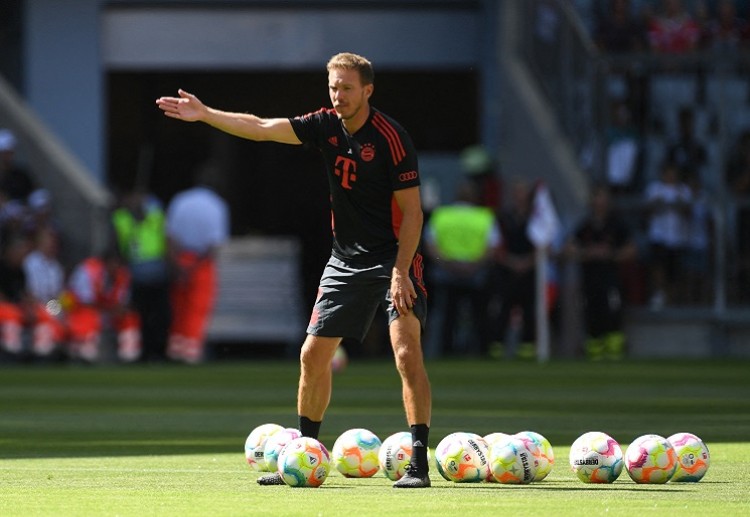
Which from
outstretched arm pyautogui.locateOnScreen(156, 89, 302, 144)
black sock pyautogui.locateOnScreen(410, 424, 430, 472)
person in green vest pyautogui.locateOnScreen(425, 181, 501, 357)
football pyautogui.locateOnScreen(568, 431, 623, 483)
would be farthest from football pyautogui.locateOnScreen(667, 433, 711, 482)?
person in green vest pyautogui.locateOnScreen(425, 181, 501, 357)

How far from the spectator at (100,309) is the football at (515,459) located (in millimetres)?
15364

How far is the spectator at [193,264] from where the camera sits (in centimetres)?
2478

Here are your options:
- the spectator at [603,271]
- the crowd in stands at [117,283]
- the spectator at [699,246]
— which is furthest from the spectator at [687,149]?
the crowd in stands at [117,283]

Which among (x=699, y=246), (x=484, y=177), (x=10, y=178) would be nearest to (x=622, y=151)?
(x=699, y=246)

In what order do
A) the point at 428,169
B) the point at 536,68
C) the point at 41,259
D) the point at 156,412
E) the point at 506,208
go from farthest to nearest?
the point at 428,169, the point at 536,68, the point at 506,208, the point at 41,259, the point at 156,412

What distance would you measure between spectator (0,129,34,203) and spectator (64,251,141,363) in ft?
4.25

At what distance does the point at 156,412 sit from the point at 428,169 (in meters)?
15.6

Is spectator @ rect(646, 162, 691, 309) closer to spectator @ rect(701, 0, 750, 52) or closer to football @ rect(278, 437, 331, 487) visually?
spectator @ rect(701, 0, 750, 52)

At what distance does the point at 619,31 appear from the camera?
2772 centimetres

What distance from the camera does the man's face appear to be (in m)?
9.70

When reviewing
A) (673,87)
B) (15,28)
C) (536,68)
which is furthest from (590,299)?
(15,28)

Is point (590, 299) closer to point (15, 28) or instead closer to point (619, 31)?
point (619, 31)

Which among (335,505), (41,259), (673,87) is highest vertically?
(673,87)

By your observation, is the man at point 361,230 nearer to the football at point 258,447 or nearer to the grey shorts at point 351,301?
the grey shorts at point 351,301
